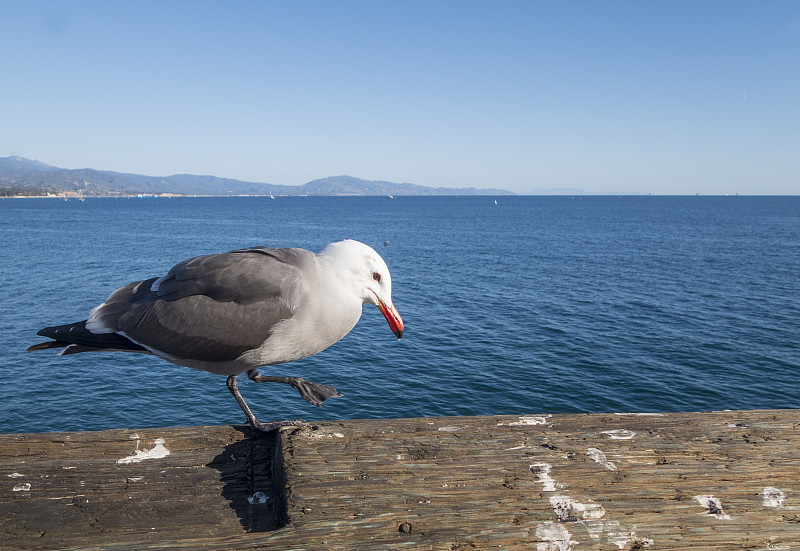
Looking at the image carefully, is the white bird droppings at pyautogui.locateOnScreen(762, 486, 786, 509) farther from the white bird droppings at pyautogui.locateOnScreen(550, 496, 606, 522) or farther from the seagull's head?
the seagull's head

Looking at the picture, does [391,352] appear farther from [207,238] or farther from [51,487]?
[207,238]

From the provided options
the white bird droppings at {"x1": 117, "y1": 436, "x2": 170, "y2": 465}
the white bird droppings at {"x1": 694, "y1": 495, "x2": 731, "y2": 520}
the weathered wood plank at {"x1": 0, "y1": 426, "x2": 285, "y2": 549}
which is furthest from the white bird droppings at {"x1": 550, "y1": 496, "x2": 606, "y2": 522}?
the white bird droppings at {"x1": 117, "y1": 436, "x2": 170, "y2": 465}

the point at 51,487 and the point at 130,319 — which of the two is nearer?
the point at 51,487

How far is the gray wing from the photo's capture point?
4234 millimetres

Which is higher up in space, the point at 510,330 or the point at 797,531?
the point at 797,531

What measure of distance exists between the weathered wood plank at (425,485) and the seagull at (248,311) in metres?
0.84

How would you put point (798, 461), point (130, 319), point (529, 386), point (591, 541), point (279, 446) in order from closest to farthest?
point (591, 541) → point (798, 461) → point (279, 446) → point (130, 319) → point (529, 386)

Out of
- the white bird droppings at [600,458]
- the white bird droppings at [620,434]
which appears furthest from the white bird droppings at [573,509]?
the white bird droppings at [620,434]

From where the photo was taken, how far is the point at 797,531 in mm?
2451

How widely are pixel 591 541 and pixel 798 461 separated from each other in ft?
4.70

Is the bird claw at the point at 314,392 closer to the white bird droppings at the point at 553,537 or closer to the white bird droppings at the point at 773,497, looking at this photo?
the white bird droppings at the point at 553,537

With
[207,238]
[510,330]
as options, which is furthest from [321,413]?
[207,238]

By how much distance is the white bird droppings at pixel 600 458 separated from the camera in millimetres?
2920

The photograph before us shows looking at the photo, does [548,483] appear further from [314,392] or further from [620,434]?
[314,392]
